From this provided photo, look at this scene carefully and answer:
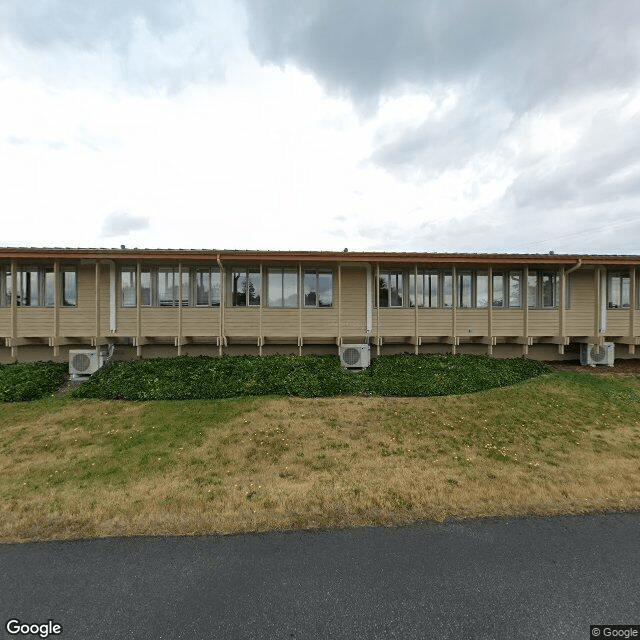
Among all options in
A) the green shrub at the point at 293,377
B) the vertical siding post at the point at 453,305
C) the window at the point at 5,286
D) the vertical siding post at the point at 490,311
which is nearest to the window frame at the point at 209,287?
the green shrub at the point at 293,377

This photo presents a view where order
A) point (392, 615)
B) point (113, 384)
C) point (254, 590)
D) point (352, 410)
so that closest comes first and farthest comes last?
point (392, 615)
point (254, 590)
point (352, 410)
point (113, 384)

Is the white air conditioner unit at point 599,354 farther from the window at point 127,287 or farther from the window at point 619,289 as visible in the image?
the window at point 127,287

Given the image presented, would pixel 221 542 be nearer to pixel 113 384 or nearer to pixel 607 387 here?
pixel 113 384

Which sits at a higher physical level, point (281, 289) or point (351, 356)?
point (281, 289)

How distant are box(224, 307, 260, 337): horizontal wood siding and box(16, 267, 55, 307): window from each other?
687 cm

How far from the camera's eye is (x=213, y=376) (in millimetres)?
10844

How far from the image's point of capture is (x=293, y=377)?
10.9m

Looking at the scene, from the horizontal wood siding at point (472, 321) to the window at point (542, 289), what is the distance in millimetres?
2306

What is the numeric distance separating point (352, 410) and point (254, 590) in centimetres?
598

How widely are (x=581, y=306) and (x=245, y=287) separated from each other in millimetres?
14432

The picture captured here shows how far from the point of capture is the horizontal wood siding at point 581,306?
13141 mm

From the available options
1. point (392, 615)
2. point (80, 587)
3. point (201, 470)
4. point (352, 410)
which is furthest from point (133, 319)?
point (392, 615)

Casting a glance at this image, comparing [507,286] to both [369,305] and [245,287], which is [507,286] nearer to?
[369,305]

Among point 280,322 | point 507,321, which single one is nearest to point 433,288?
point 507,321
